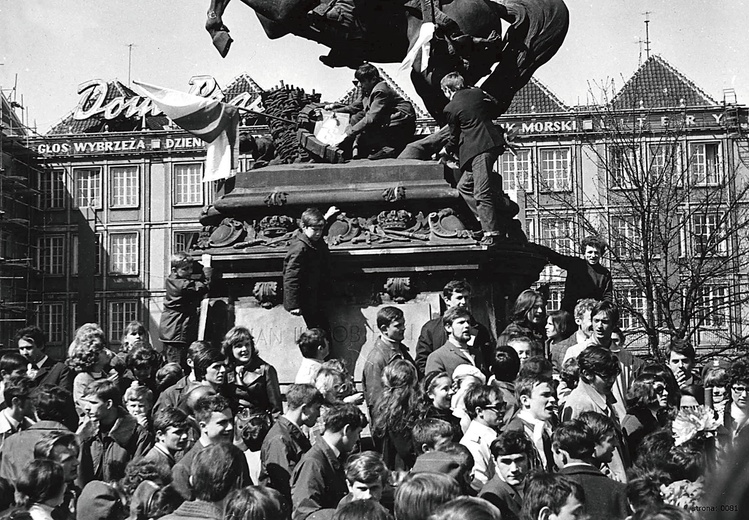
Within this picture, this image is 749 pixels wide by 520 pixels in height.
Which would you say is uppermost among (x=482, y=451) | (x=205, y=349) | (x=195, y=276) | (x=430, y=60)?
(x=430, y=60)

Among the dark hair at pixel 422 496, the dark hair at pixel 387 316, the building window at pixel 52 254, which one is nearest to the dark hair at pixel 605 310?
the dark hair at pixel 387 316

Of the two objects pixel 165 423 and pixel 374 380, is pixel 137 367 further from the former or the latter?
pixel 165 423

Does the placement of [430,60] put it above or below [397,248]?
above

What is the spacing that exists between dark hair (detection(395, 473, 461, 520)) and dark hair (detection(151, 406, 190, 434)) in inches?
94.0

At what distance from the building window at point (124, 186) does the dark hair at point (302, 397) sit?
61800 millimetres

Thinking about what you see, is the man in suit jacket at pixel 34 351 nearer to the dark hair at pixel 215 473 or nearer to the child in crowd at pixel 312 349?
the child in crowd at pixel 312 349

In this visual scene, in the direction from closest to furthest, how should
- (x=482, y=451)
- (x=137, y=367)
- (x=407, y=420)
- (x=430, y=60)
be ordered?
(x=482, y=451), (x=407, y=420), (x=137, y=367), (x=430, y=60)

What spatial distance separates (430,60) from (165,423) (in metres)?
7.02

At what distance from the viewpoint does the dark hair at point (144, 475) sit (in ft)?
22.2

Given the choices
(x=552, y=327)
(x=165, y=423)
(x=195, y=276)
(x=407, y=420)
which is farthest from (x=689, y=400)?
(x=195, y=276)

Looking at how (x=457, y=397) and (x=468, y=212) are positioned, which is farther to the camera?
(x=468, y=212)

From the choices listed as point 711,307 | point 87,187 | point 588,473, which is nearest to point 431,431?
point 588,473

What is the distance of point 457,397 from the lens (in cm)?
856

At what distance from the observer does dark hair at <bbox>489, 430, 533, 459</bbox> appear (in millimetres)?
6836
